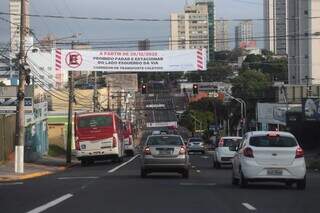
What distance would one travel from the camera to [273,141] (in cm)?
2252

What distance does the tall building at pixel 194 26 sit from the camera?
6012 centimetres

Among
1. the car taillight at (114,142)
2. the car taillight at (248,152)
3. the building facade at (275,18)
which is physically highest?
the building facade at (275,18)

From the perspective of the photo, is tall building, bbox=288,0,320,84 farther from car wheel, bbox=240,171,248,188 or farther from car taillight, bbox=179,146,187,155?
car wheel, bbox=240,171,248,188

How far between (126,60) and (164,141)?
614 inches

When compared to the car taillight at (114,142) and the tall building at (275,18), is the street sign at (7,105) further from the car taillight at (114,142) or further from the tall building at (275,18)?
the tall building at (275,18)

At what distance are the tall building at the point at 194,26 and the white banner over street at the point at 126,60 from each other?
493 inches

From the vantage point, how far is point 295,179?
22.0m

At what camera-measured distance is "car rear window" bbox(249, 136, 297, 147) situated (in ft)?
73.5

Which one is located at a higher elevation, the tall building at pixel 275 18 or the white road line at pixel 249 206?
the tall building at pixel 275 18

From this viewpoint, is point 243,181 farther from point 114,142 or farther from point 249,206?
point 114,142

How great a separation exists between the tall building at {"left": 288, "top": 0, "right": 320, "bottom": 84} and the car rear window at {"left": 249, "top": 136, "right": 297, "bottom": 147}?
3468 inches

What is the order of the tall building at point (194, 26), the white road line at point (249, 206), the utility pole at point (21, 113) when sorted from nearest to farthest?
the white road line at point (249, 206) < the utility pole at point (21, 113) < the tall building at point (194, 26)

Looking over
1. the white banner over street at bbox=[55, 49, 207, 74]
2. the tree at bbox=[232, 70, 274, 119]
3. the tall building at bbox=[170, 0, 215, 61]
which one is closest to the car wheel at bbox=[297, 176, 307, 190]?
the white banner over street at bbox=[55, 49, 207, 74]

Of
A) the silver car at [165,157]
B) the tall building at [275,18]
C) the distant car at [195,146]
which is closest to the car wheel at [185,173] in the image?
the silver car at [165,157]
